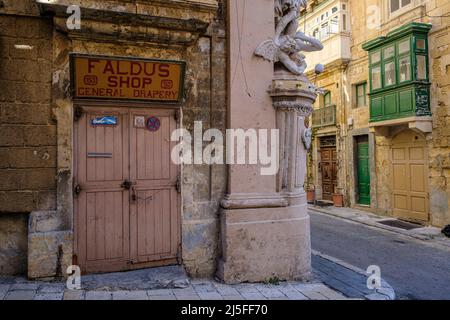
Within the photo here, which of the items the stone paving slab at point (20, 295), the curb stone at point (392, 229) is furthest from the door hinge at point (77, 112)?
the curb stone at point (392, 229)

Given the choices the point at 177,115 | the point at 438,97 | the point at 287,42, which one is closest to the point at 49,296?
the point at 177,115

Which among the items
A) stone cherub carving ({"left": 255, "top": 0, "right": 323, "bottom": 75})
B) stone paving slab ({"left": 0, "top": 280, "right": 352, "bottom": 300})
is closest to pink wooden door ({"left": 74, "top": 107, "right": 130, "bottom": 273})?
stone paving slab ({"left": 0, "top": 280, "right": 352, "bottom": 300})

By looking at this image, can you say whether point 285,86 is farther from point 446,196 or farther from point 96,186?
point 446,196

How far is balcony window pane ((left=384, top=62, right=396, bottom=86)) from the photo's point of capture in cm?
1296

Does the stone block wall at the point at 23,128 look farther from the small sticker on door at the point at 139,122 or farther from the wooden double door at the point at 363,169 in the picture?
the wooden double door at the point at 363,169

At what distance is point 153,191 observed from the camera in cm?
495

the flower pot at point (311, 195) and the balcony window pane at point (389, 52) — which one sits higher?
the balcony window pane at point (389, 52)

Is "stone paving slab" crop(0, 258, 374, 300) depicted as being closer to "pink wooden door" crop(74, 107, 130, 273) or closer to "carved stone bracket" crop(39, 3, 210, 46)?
"pink wooden door" crop(74, 107, 130, 273)

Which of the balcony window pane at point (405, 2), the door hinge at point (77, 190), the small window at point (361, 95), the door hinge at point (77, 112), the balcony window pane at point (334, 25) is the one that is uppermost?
the balcony window pane at point (334, 25)

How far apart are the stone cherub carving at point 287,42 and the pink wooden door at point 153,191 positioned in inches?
67.3

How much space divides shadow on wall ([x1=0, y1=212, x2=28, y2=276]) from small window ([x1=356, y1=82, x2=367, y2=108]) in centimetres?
1432

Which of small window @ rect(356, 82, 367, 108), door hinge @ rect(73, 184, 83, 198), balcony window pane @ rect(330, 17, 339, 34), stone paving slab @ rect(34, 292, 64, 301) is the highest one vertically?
balcony window pane @ rect(330, 17, 339, 34)

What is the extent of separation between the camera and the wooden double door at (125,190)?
184 inches

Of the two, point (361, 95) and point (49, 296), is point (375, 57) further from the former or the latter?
point (49, 296)
